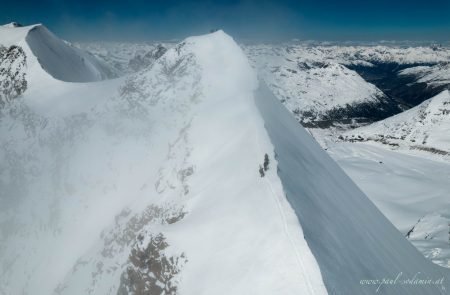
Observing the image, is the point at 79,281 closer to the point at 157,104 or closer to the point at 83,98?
the point at 157,104

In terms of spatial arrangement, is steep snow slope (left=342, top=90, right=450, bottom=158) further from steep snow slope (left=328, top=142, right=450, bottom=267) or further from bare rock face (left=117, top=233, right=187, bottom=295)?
bare rock face (left=117, top=233, right=187, bottom=295)

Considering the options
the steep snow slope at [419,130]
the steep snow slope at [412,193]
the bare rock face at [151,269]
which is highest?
the bare rock face at [151,269]

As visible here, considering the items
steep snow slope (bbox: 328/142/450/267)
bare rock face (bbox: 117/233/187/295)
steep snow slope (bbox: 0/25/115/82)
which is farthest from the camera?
steep snow slope (bbox: 0/25/115/82)

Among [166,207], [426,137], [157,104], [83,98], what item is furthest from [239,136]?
[426,137]

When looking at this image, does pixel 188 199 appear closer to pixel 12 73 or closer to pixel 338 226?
pixel 338 226

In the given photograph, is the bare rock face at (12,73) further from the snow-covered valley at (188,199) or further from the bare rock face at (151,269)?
the bare rock face at (151,269)

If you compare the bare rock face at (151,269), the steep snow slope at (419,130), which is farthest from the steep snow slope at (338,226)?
the steep snow slope at (419,130)

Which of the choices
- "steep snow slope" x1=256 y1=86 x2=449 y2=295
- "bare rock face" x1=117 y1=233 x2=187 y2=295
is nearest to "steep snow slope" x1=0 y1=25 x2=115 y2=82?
"steep snow slope" x1=256 y1=86 x2=449 y2=295
